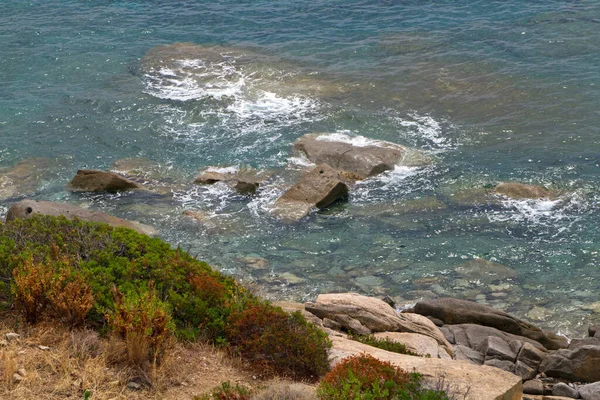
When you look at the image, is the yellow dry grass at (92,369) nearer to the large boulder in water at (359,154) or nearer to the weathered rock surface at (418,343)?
the weathered rock surface at (418,343)

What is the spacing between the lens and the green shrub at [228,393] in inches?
370

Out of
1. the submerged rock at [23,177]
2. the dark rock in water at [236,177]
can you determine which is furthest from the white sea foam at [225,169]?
the submerged rock at [23,177]

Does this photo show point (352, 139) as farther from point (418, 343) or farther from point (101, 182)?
point (418, 343)

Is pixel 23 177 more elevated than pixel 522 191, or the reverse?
pixel 23 177

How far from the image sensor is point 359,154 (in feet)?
80.6

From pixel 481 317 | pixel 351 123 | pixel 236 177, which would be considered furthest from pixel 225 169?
pixel 481 317

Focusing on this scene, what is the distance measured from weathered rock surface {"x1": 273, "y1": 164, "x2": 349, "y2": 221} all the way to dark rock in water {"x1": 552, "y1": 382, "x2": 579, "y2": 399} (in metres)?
9.74

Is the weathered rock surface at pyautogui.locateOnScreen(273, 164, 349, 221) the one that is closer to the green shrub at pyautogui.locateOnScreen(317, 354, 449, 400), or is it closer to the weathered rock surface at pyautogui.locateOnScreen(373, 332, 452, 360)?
the weathered rock surface at pyautogui.locateOnScreen(373, 332, 452, 360)

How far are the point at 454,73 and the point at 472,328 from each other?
17648mm

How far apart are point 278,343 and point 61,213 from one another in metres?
10.2

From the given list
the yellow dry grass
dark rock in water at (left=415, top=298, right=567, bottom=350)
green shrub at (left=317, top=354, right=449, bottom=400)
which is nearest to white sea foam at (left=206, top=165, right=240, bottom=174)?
dark rock in water at (left=415, top=298, right=567, bottom=350)

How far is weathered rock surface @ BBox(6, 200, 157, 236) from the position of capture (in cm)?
1880

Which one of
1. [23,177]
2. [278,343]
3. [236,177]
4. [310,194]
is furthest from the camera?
[23,177]

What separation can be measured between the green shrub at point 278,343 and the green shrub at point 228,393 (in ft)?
3.27
